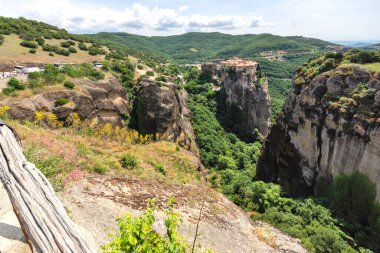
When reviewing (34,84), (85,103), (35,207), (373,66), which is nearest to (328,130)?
(373,66)

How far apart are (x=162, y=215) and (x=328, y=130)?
2518 centimetres

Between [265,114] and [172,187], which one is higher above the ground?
[172,187]

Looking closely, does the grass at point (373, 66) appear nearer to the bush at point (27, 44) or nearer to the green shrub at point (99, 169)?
the green shrub at point (99, 169)

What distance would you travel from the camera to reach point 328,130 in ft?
102

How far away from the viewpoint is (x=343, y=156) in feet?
94.8

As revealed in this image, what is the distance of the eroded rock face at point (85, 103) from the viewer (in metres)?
26.8

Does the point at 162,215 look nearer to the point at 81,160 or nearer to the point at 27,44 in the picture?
the point at 81,160

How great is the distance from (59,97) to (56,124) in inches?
190

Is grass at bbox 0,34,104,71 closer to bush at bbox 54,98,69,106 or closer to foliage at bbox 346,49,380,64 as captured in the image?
bush at bbox 54,98,69,106

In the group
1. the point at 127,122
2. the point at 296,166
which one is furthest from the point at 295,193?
the point at 127,122

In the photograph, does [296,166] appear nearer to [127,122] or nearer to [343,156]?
[343,156]

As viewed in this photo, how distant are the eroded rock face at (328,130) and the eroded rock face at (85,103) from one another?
83.3 ft

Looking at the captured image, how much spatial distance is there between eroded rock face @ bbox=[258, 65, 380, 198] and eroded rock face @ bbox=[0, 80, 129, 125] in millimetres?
25387

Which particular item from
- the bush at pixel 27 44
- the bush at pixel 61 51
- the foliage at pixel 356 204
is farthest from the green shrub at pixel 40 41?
the foliage at pixel 356 204
